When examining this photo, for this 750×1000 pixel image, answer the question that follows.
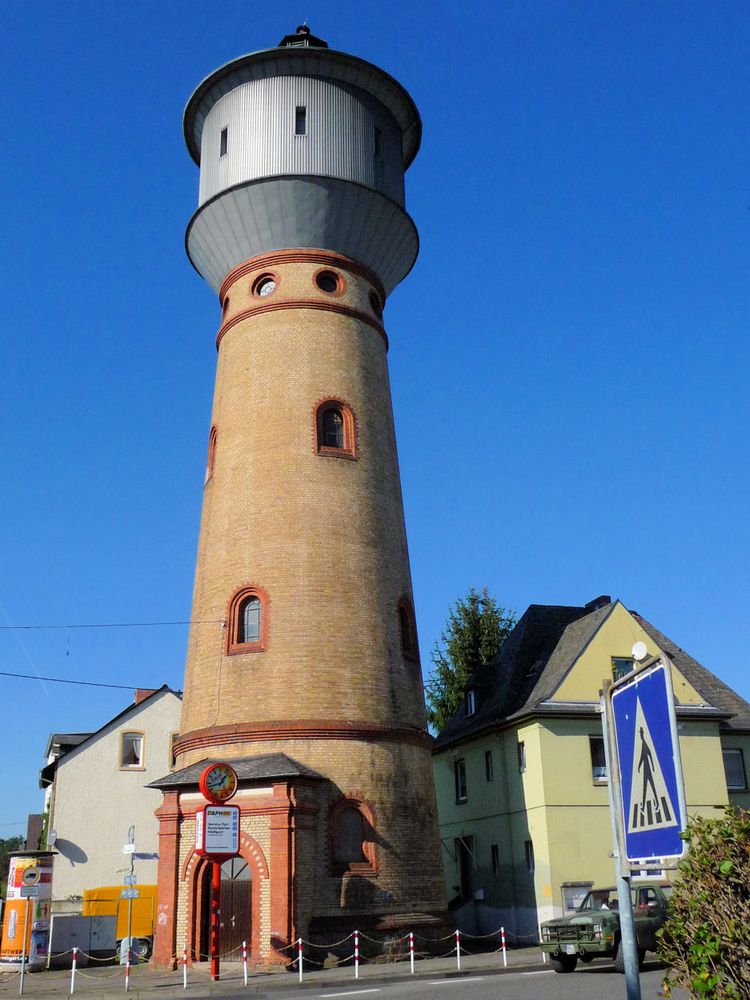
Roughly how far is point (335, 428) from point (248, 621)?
557 centimetres

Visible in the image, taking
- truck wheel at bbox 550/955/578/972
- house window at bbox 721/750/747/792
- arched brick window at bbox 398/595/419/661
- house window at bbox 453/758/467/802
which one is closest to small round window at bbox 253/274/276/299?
arched brick window at bbox 398/595/419/661

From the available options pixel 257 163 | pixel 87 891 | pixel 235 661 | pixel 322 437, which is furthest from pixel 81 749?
pixel 257 163

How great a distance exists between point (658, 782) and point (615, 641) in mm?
26800

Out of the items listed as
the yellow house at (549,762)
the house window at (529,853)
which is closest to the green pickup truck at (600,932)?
the yellow house at (549,762)

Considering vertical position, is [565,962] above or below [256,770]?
below

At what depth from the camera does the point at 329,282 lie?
26.6 m

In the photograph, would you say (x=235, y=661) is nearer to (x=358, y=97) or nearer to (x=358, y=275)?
(x=358, y=275)

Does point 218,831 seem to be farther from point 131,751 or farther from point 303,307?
point 131,751

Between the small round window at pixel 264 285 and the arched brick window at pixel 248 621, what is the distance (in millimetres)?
8425

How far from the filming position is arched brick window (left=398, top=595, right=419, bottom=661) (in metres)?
24.5

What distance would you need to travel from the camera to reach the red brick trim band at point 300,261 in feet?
86.6

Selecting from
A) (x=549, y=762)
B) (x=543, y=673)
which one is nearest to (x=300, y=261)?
(x=543, y=673)

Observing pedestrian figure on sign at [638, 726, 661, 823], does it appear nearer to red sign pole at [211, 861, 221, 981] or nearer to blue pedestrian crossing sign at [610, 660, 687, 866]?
blue pedestrian crossing sign at [610, 660, 687, 866]

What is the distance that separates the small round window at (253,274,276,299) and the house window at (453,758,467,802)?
57.2ft
